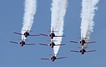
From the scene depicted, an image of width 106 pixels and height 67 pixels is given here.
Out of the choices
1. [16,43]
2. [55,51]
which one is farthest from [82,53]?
[16,43]

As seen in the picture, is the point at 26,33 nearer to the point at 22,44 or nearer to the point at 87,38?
the point at 22,44

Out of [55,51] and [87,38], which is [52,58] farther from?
[87,38]

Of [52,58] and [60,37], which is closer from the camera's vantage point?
[60,37]

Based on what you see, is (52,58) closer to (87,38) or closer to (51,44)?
(51,44)

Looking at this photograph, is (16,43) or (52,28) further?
(16,43)

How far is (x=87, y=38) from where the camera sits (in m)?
102

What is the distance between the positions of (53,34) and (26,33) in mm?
4611

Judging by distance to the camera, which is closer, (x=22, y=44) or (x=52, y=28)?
(x=52, y=28)

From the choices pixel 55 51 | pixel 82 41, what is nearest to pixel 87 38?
pixel 82 41

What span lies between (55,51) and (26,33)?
6.43 m

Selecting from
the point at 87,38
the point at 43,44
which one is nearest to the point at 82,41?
the point at 87,38

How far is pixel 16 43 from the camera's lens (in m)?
114

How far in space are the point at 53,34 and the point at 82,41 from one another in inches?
202

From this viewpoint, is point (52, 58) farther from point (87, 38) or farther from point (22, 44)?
point (87, 38)
